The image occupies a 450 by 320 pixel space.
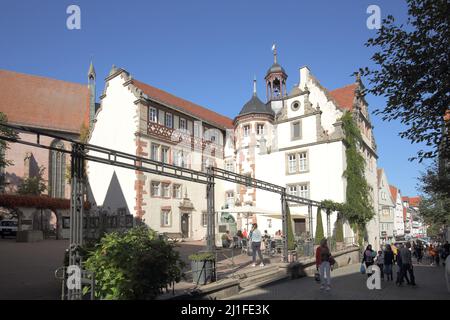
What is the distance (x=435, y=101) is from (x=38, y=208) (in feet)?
91.3

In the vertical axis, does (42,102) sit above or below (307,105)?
above

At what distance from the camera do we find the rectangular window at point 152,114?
29719 millimetres

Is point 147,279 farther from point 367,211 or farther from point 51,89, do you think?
point 51,89

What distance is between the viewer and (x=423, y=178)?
23.5 metres

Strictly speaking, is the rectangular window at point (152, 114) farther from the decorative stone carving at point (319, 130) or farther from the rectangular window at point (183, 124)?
the decorative stone carving at point (319, 130)

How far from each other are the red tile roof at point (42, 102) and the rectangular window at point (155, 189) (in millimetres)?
16999

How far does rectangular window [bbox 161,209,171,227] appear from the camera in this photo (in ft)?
95.3

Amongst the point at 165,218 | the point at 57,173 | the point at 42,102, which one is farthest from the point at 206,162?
the point at 42,102

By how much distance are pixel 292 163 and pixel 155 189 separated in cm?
1035

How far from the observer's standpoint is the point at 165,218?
1157 inches

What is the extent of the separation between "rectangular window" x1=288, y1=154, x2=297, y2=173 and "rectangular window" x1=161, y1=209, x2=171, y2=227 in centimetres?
963

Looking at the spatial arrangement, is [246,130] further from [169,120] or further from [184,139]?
[169,120]

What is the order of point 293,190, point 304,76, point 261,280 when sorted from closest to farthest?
point 261,280 → point 293,190 → point 304,76

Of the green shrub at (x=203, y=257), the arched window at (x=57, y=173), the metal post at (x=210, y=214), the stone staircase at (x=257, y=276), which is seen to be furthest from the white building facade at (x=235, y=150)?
the green shrub at (x=203, y=257)
